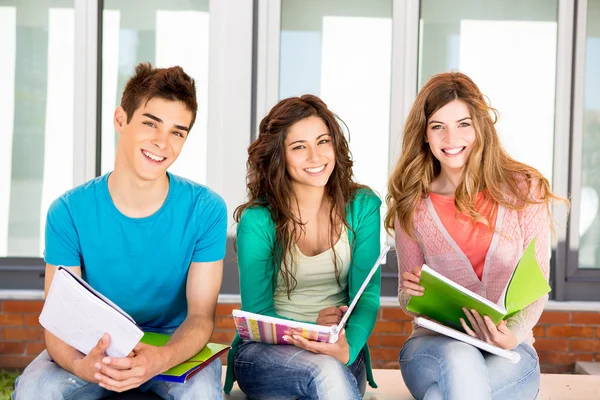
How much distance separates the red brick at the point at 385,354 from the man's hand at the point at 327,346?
1887 millimetres

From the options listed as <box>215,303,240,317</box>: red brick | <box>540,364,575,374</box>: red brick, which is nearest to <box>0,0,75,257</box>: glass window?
<box>215,303,240,317</box>: red brick

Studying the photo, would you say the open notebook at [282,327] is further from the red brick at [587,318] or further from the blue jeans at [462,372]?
the red brick at [587,318]

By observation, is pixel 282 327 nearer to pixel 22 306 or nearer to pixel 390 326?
pixel 390 326

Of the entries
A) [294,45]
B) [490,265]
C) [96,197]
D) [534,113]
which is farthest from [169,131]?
[534,113]

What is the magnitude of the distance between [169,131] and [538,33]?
2696 mm

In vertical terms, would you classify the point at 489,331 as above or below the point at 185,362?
above

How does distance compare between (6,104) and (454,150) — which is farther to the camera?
(6,104)

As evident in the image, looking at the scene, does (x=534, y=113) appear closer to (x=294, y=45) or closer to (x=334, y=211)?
(x=294, y=45)

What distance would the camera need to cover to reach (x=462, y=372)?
1965mm

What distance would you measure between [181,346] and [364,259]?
27.1 inches

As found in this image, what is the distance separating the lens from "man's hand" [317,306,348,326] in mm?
2170

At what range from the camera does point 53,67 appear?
4.00 meters

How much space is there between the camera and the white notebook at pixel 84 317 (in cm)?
173

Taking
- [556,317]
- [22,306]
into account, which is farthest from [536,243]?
[22,306]
